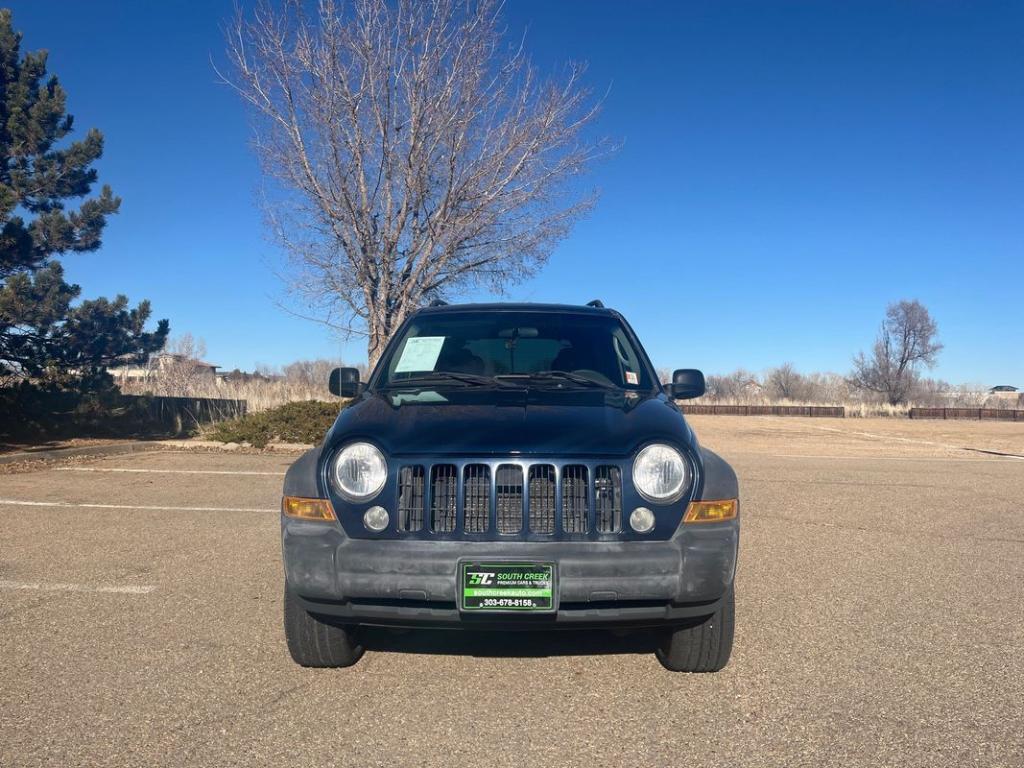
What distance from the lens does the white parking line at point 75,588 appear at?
5262 mm

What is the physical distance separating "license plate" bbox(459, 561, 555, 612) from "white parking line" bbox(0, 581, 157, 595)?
9.64 ft

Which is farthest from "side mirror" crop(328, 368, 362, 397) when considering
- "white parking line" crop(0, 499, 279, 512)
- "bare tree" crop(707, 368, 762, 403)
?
"bare tree" crop(707, 368, 762, 403)

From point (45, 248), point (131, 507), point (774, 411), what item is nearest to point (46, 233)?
point (45, 248)

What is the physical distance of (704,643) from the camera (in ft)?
12.2

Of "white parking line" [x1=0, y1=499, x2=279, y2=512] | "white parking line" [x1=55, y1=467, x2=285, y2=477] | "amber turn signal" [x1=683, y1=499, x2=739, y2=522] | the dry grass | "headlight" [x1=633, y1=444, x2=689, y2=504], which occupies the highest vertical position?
the dry grass

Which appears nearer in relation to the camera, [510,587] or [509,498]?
[510,587]

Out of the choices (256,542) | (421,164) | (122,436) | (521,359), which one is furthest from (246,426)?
(521,359)

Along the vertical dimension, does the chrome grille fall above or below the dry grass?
below

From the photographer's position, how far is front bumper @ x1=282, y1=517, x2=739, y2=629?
325 cm

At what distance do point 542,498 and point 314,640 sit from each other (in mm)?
1270

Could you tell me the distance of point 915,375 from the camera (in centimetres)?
7656

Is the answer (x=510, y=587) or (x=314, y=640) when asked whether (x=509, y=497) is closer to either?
(x=510, y=587)

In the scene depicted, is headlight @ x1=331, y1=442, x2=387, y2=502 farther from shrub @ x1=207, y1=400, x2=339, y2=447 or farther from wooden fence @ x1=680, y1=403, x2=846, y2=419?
wooden fence @ x1=680, y1=403, x2=846, y2=419

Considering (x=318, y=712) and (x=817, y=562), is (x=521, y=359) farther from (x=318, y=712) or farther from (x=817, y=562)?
(x=817, y=562)
